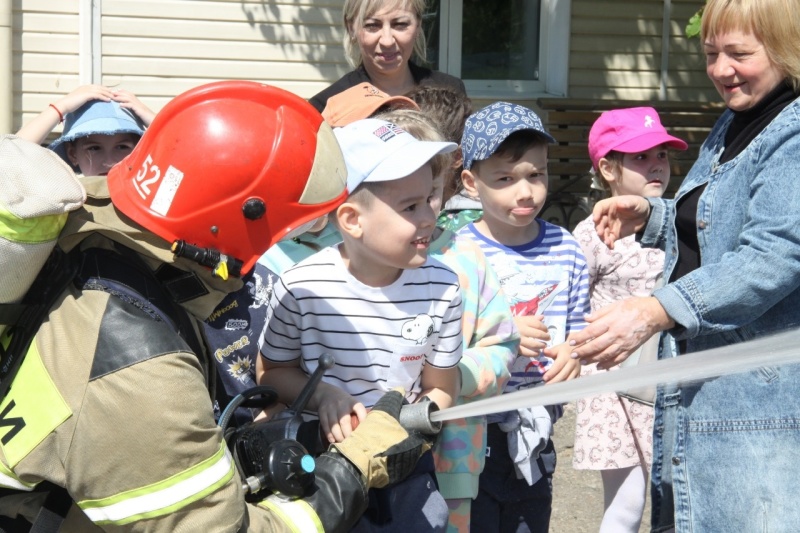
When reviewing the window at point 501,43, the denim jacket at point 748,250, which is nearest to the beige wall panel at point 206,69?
the window at point 501,43

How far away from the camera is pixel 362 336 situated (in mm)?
2684

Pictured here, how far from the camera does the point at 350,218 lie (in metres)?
2.72

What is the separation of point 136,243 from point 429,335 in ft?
3.12

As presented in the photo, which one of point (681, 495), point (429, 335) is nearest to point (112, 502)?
point (429, 335)

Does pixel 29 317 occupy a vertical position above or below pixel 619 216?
above

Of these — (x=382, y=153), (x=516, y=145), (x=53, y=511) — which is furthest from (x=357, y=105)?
(x=53, y=511)

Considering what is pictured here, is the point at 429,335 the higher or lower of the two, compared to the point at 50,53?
higher

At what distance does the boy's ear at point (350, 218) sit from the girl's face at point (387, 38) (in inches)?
81.4

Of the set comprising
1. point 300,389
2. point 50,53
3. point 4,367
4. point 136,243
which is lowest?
point 50,53

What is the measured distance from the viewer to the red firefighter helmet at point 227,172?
2.07 metres

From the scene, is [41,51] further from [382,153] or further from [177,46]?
[382,153]

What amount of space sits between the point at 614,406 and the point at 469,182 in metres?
1.18

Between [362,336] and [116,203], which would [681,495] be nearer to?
[362,336]

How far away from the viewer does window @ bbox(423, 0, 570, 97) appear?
9422 mm
